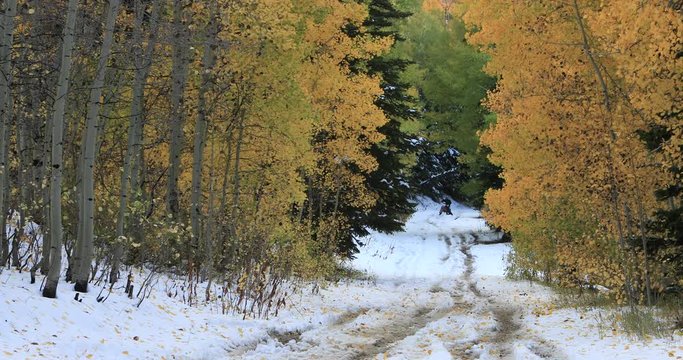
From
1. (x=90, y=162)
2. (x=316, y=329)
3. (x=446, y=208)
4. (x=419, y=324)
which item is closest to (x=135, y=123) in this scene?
(x=90, y=162)

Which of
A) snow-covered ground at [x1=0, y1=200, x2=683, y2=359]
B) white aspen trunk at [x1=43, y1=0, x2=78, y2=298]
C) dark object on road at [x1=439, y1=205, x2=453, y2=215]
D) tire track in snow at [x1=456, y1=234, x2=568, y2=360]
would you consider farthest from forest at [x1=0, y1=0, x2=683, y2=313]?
dark object on road at [x1=439, y1=205, x2=453, y2=215]

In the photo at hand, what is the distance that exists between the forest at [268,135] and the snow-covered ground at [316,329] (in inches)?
27.5

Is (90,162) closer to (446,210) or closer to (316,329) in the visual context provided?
(316,329)

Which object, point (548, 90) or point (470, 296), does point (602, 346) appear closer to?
point (548, 90)

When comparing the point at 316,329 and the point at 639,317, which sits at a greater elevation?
the point at 639,317

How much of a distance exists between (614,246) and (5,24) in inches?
456

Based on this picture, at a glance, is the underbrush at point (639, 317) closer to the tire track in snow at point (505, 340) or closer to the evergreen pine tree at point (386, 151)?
the tire track in snow at point (505, 340)

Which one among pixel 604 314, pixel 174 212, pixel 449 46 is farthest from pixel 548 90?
pixel 449 46

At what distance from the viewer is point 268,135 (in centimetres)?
1525

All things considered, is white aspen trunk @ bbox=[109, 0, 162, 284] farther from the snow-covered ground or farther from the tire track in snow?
the tire track in snow

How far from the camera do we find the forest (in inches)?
383

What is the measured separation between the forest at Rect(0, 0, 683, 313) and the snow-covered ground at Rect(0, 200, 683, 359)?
70 cm

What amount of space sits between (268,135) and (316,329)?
553 cm

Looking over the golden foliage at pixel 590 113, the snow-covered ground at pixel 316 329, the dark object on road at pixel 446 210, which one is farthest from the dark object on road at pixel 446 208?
the golden foliage at pixel 590 113
